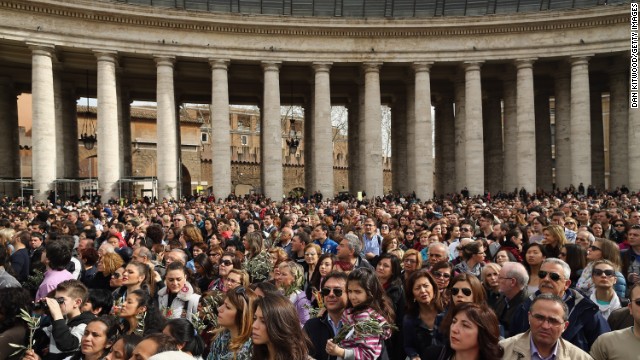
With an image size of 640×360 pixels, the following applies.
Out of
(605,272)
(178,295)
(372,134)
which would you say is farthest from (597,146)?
(178,295)

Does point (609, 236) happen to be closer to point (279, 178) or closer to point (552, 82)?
point (279, 178)

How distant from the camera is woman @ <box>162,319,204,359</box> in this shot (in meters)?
5.05

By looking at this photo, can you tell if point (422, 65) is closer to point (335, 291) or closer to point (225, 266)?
point (225, 266)

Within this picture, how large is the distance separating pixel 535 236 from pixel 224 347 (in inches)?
325

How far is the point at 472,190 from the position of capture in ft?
117

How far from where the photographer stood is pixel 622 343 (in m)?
4.70

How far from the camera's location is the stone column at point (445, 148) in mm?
41625

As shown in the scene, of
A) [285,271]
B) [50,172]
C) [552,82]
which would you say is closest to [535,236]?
[285,271]

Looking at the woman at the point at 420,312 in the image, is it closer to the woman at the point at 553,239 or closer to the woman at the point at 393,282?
the woman at the point at 393,282

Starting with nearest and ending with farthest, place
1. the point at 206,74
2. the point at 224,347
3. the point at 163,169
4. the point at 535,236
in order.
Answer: the point at 224,347, the point at 535,236, the point at 163,169, the point at 206,74

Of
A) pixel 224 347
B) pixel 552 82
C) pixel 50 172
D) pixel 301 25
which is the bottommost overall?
pixel 224 347

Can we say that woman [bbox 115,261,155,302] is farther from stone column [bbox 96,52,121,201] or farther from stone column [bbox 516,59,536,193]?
stone column [bbox 516,59,536,193]

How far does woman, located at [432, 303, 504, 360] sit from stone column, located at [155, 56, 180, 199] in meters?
29.8

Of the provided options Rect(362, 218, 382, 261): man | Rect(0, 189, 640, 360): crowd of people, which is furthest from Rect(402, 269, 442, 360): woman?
Rect(362, 218, 382, 261): man
